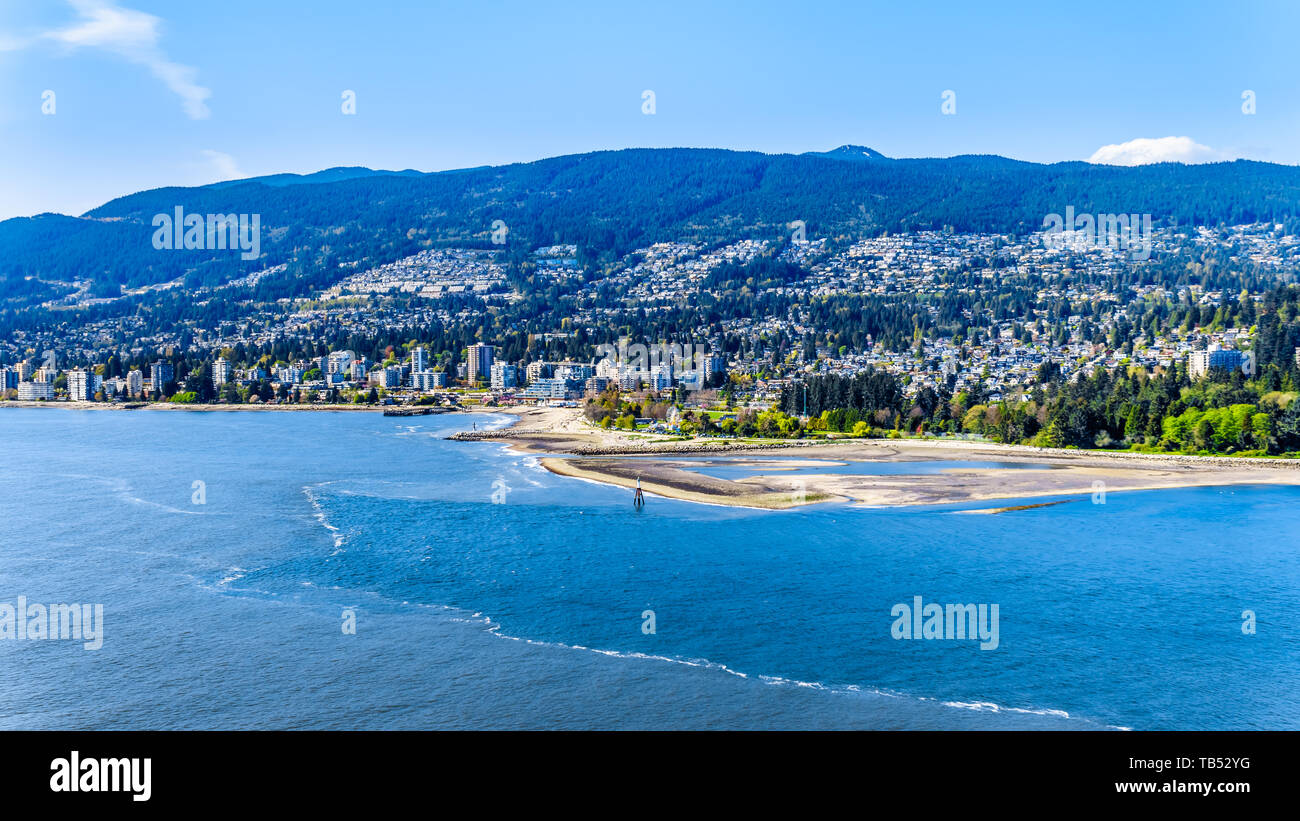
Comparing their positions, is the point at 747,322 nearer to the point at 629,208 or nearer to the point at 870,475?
the point at 629,208

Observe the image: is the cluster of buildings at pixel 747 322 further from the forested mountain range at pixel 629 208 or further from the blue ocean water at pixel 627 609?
the blue ocean water at pixel 627 609

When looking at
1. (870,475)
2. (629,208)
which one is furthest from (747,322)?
(870,475)

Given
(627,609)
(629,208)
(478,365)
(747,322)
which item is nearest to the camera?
(627,609)

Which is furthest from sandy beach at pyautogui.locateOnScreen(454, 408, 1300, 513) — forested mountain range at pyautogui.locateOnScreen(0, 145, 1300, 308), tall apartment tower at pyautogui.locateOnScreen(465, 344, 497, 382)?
forested mountain range at pyautogui.locateOnScreen(0, 145, 1300, 308)

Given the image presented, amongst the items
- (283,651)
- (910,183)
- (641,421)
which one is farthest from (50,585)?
(910,183)
